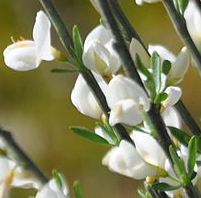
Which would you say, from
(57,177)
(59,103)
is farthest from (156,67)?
(59,103)

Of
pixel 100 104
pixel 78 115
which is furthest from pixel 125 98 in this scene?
pixel 78 115

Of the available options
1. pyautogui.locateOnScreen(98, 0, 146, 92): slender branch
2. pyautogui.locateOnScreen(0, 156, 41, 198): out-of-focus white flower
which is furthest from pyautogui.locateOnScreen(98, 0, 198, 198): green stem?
pyautogui.locateOnScreen(0, 156, 41, 198): out-of-focus white flower

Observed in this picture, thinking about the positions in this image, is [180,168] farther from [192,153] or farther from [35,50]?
[35,50]

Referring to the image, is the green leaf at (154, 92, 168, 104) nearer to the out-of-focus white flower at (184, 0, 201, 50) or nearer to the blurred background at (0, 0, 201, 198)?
the out-of-focus white flower at (184, 0, 201, 50)

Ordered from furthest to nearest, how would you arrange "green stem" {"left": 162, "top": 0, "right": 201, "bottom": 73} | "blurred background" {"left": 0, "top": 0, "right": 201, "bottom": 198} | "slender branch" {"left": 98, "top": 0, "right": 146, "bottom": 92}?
"blurred background" {"left": 0, "top": 0, "right": 201, "bottom": 198}
"green stem" {"left": 162, "top": 0, "right": 201, "bottom": 73}
"slender branch" {"left": 98, "top": 0, "right": 146, "bottom": 92}

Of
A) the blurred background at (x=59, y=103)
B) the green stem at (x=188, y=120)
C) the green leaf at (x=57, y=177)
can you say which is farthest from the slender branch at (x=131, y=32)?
the blurred background at (x=59, y=103)

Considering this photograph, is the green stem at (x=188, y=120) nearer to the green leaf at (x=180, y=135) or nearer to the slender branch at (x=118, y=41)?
the green leaf at (x=180, y=135)
